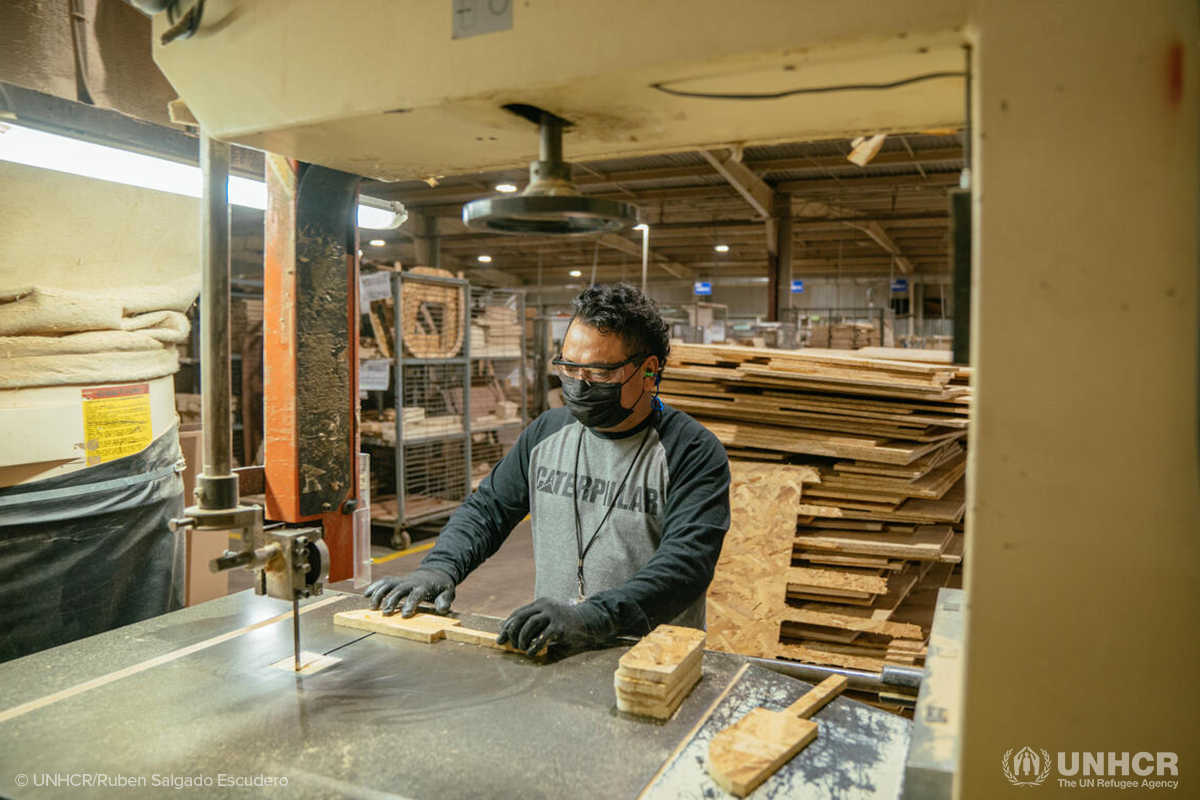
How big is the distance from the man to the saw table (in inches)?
14.5

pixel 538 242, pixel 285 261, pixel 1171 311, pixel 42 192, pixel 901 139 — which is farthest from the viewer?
pixel 538 242

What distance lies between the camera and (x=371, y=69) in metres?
1.29

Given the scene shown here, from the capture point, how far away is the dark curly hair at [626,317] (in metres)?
2.37

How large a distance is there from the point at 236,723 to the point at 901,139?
9.34m

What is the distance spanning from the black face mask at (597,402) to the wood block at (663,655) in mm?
790

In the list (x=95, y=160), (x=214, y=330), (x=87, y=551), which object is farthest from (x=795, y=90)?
(x=87, y=551)

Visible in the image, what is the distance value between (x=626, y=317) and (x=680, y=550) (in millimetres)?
761

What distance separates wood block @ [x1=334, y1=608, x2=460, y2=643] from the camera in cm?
185

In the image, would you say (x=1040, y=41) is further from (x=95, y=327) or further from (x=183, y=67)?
(x=95, y=327)

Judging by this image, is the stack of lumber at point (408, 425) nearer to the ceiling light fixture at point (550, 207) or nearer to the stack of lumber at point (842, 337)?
the stack of lumber at point (842, 337)

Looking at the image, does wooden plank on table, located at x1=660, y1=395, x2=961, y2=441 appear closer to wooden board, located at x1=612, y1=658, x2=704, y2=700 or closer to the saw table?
the saw table

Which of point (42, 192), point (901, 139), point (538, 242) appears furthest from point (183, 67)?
point (538, 242)

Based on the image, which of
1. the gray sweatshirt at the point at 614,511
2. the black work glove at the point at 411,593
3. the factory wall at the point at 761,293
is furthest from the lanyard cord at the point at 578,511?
the factory wall at the point at 761,293

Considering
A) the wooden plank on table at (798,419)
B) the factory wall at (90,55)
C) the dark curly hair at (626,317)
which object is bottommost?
the wooden plank on table at (798,419)
